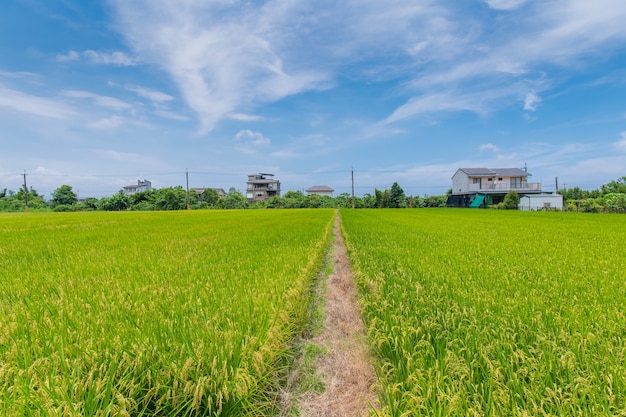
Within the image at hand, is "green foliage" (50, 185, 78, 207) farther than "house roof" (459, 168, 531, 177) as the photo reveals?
Yes

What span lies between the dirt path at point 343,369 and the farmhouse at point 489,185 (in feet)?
164

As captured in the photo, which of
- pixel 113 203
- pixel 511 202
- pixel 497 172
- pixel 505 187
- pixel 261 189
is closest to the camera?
pixel 511 202

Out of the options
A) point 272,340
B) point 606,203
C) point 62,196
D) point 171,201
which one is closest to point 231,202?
point 171,201

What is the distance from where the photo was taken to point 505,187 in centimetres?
4716

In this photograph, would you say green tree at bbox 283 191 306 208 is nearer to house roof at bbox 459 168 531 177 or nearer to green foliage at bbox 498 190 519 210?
house roof at bbox 459 168 531 177

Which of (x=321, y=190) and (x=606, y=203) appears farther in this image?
(x=321, y=190)

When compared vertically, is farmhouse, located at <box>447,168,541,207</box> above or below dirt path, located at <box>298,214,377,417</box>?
above

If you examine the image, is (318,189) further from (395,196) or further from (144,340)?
(144,340)

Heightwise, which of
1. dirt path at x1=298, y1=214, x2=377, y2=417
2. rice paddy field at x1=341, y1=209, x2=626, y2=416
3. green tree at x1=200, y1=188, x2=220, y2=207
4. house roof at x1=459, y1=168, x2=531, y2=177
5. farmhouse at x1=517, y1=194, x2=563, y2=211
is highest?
house roof at x1=459, y1=168, x2=531, y2=177

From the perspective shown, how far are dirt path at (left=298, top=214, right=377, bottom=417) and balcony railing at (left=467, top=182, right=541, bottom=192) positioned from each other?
53.4m

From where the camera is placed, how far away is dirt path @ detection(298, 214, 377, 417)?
1.77m

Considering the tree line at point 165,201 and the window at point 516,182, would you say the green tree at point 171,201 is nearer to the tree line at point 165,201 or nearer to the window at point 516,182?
the tree line at point 165,201

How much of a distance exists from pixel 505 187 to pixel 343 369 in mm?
55834

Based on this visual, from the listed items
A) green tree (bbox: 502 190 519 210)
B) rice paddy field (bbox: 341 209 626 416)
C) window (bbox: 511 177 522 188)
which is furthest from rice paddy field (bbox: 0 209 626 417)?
window (bbox: 511 177 522 188)
